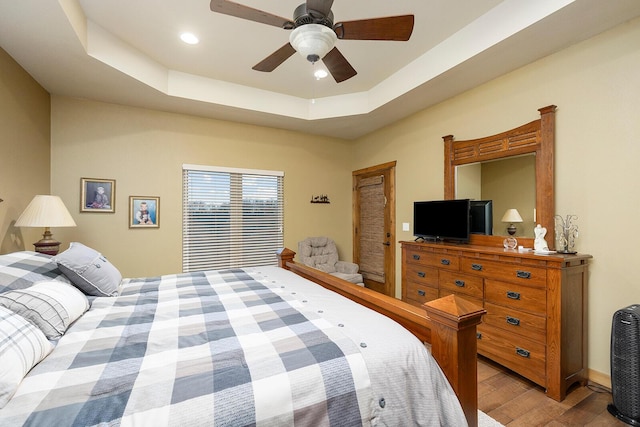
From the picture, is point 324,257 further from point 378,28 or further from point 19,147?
point 19,147

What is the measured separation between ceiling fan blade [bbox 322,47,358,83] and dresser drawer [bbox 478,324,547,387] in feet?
8.34

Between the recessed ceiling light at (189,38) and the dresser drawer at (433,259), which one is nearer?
the recessed ceiling light at (189,38)

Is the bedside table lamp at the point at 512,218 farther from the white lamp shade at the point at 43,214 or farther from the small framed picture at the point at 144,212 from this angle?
the white lamp shade at the point at 43,214

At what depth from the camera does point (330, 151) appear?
5055 mm

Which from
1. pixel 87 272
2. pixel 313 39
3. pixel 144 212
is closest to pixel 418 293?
pixel 313 39

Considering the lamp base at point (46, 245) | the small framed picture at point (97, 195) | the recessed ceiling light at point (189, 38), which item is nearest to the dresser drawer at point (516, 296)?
the recessed ceiling light at point (189, 38)

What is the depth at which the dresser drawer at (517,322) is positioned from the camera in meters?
2.18

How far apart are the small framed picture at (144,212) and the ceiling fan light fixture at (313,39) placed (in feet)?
9.68

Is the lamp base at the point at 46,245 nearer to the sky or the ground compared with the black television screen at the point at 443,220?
nearer to the ground

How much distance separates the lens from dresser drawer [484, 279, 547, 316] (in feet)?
7.14

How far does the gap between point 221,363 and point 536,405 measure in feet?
7.69

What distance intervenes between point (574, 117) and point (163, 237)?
4.63 metres

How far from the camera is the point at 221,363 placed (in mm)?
992

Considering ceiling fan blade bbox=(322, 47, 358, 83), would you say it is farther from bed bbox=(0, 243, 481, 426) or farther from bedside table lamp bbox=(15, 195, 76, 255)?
bedside table lamp bbox=(15, 195, 76, 255)
